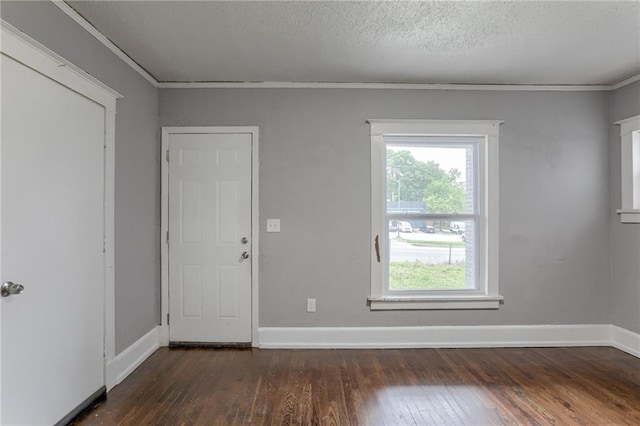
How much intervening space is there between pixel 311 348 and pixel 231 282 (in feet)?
3.20

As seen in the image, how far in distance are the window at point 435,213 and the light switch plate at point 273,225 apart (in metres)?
0.92

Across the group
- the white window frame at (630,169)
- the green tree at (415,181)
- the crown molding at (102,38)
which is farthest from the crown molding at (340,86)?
the green tree at (415,181)

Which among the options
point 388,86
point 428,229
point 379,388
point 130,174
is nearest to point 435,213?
point 428,229

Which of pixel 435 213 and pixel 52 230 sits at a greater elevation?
pixel 435 213

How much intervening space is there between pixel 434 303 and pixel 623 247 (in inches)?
72.5

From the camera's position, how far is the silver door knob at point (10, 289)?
1636 millimetres

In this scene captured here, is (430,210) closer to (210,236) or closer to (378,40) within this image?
(378,40)

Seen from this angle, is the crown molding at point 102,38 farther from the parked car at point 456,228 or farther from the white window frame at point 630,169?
the white window frame at point 630,169

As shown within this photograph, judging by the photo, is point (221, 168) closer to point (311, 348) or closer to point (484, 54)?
point (311, 348)

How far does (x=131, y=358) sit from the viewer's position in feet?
9.09

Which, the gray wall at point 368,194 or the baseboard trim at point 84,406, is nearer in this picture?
the baseboard trim at point 84,406

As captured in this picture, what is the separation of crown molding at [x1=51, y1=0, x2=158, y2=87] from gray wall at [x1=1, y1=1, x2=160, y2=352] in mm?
31

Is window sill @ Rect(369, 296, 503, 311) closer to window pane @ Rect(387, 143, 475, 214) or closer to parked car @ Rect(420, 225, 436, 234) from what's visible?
parked car @ Rect(420, 225, 436, 234)

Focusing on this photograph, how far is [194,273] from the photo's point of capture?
3.29 m
